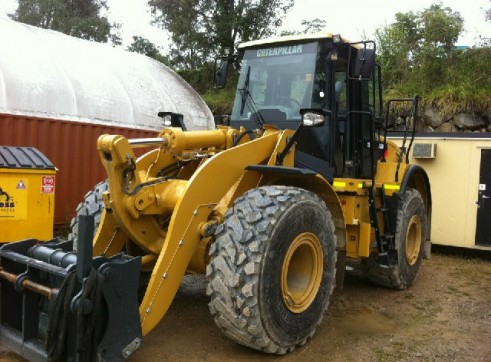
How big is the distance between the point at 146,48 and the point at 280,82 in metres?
19.5

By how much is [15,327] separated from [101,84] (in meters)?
8.22

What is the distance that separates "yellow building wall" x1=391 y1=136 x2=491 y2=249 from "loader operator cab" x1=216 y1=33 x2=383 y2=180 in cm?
388

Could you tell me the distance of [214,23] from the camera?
66.1ft

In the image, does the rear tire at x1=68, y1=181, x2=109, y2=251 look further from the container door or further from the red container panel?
the container door

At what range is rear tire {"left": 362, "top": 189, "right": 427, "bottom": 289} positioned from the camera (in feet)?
19.2

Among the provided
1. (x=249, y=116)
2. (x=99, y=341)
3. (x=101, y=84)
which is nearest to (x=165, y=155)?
(x=249, y=116)

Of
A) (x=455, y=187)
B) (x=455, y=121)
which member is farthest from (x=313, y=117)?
(x=455, y=121)

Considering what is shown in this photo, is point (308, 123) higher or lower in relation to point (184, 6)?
lower

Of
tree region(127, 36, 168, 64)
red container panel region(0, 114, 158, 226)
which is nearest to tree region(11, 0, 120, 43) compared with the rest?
tree region(127, 36, 168, 64)

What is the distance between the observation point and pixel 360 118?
216 inches

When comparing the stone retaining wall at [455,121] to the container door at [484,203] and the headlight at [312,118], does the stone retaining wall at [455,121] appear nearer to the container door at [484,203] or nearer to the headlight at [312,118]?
the container door at [484,203]

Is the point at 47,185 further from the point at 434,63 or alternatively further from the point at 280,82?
the point at 434,63

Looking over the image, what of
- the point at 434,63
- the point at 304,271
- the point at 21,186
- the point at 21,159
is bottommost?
the point at 304,271

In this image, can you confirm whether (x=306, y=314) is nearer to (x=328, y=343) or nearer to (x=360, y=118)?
(x=328, y=343)
